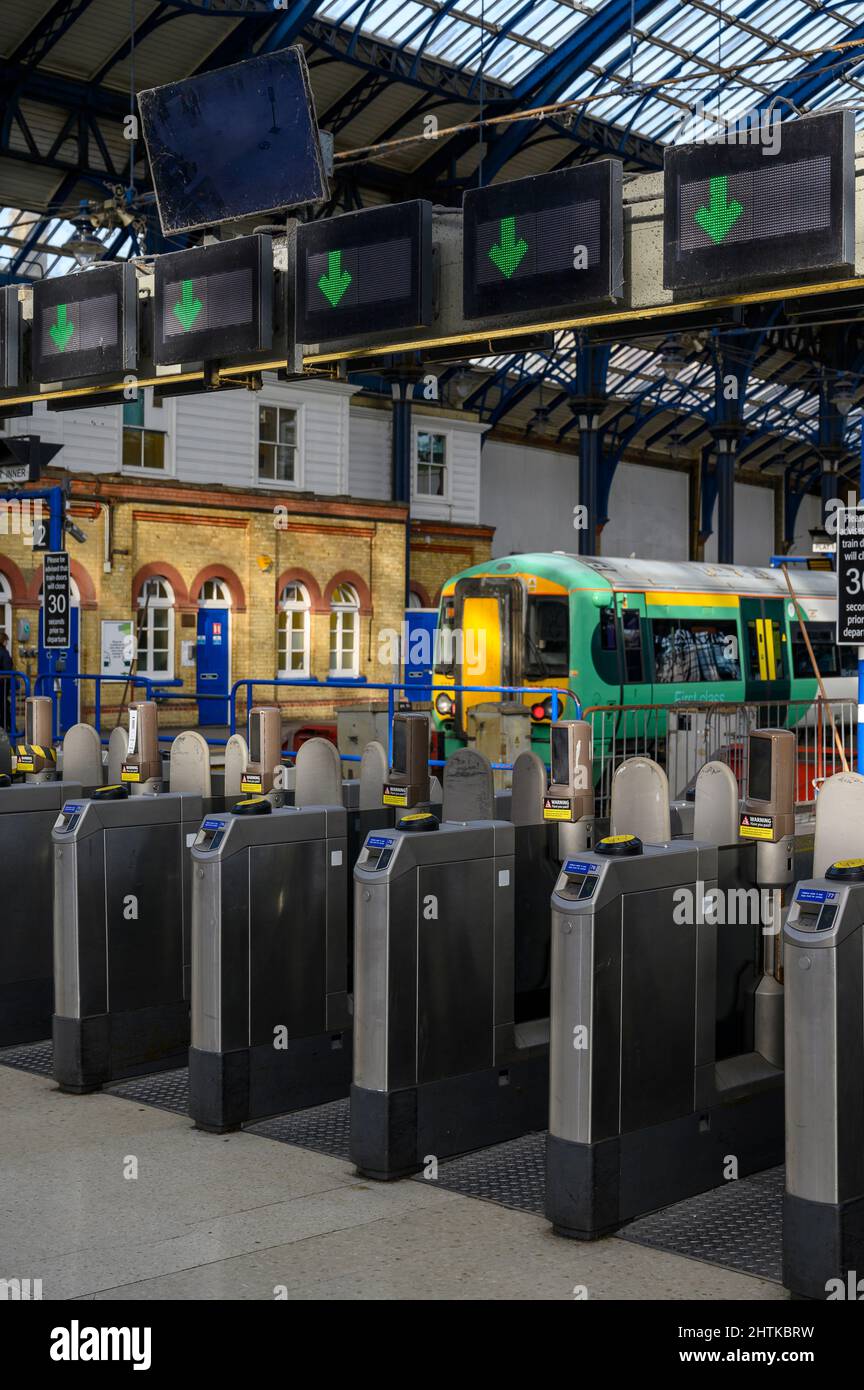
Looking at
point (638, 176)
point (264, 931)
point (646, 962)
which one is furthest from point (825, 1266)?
point (638, 176)

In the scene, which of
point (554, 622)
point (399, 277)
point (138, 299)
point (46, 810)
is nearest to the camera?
point (399, 277)

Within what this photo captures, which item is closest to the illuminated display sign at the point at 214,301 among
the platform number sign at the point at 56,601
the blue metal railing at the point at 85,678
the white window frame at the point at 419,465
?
the blue metal railing at the point at 85,678

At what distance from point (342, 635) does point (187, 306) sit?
2224cm

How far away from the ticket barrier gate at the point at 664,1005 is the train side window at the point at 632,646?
45.2 feet

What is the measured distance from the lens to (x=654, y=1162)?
19.7 feet

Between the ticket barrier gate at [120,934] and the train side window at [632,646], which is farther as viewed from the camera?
the train side window at [632,646]

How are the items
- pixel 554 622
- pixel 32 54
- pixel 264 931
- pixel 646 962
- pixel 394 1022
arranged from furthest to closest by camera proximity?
1. pixel 32 54
2. pixel 554 622
3. pixel 264 931
4. pixel 394 1022
5. pixel 646 962

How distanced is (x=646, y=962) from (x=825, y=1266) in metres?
1.31

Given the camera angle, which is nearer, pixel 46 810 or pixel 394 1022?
pixel 394 1022

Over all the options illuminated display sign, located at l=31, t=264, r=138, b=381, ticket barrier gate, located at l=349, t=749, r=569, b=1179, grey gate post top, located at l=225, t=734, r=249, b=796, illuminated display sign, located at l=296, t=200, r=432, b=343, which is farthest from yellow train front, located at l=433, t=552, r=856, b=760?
ticket barrier gate, located at l=349, t=749, r=569, b=1179

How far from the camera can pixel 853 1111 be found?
514cm

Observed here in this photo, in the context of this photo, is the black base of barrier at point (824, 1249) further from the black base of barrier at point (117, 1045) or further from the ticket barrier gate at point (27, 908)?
the ticket barrier gate at point (27, 908)

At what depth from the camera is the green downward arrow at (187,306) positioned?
8.92 metres
